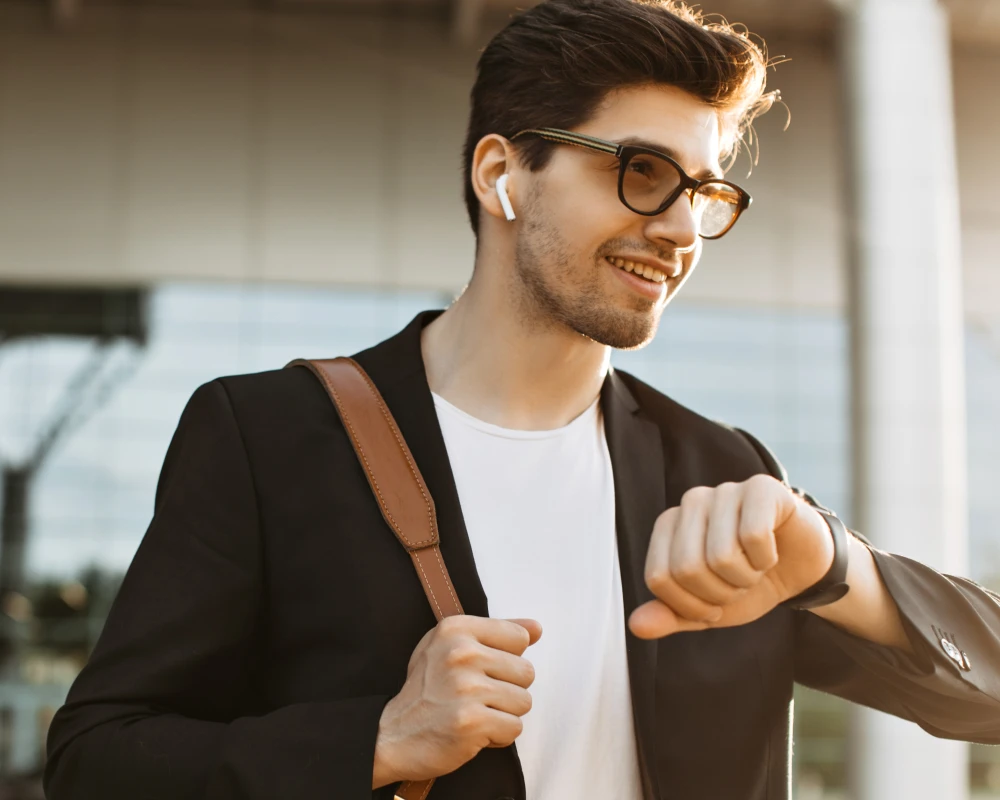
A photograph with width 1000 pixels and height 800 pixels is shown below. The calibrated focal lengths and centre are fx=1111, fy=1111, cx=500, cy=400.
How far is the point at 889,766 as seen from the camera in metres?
9.08

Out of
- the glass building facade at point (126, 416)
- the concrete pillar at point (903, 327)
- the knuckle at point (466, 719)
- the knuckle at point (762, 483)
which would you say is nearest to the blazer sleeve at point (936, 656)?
the knuckle at point (762, 483)

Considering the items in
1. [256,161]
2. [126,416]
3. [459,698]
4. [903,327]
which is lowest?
[126,416]

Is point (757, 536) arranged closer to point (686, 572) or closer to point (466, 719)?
point (686, 572)

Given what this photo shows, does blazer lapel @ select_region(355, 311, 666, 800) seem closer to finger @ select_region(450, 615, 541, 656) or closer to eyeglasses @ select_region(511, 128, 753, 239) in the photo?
finger @ select_region(450, 615, 541, 656)

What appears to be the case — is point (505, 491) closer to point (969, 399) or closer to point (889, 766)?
point (889, 766)

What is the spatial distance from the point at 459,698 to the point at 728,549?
0.38 metres

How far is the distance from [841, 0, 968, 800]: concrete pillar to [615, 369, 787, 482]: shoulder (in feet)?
25.8

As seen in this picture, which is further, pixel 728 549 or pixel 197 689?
pixel 197 689

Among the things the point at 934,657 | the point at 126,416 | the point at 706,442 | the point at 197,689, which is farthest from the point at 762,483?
the point at 126,416

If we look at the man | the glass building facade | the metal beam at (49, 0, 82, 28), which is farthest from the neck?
the metal beam at (49, 0, 82, 28)

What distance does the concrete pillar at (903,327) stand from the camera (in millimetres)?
9148

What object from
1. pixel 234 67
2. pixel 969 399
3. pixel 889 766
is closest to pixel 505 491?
pixel 889 766

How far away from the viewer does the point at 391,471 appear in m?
1.70

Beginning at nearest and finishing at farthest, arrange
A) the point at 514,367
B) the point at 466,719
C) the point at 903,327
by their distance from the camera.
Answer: the point at 466,719 → the point at 514,367 → the point at 903,327
